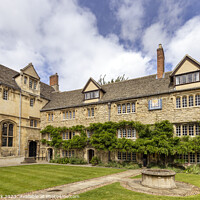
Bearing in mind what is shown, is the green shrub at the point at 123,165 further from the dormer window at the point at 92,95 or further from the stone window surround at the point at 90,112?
the dormer window at the point at 92,95

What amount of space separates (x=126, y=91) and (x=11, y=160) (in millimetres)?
16587

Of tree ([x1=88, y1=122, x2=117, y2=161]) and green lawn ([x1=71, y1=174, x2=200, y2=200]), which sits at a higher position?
tree ([x1=88, y1=122, x2=117, y2=161])

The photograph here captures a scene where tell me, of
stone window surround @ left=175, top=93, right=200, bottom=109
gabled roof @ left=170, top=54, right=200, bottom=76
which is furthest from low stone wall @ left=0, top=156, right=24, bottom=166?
gabled roof @ left=170, top=54, right=200, bottom=76

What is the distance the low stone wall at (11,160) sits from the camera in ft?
76.8

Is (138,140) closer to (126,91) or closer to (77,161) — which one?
(126,91)

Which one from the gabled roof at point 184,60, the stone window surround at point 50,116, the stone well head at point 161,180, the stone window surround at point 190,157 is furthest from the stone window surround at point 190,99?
the stone window surround at point 50,116

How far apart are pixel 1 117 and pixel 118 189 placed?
18.8 m

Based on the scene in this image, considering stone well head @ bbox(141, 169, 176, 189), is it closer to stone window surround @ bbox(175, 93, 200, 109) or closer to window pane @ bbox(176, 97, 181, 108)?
stone window surround @ bbox(175, 93, 200, 109)

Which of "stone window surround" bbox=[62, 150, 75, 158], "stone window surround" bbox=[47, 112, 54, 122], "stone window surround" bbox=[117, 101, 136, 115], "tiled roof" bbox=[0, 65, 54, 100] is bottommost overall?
"stone window surround" bbox=[62, 150, 75, 158]

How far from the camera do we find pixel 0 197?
9.10 metres

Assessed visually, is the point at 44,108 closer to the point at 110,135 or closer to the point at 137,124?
the point at 110,135

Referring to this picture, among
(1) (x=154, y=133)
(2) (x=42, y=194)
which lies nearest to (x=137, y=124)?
(1) (x=154, y=133)

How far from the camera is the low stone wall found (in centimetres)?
2341

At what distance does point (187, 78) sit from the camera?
20781mm
